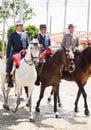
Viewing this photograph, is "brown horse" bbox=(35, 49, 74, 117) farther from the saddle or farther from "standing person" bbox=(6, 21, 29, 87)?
the saddle

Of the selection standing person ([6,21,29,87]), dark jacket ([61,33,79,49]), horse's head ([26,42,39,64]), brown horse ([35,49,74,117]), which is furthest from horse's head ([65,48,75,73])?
dark jacket ([61,33,79,49])

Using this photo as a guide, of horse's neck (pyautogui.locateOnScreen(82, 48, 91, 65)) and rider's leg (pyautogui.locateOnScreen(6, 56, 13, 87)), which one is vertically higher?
horse's neck (pyautogui.locateOnScreen(82, 48, 91, 65))

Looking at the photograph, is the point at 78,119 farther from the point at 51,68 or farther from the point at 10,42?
the point at 10,42

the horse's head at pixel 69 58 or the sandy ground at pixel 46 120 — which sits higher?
the horse's head at pixel 69 58

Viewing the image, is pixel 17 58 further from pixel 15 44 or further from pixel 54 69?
pixel 54 69

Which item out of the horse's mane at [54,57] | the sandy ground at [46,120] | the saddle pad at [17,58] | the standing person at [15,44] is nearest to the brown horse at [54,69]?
the horse's mane at [54,57]

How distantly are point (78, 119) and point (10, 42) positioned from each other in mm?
2549

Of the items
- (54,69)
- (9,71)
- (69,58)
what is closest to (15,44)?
(9,71)

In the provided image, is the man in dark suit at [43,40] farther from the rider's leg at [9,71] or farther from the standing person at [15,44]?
the rider's leg at [9,71]

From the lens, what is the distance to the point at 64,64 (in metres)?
8.04

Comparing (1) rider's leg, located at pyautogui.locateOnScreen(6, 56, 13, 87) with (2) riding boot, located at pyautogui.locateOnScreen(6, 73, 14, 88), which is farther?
(2) riding boot, located at pyautogui.locateOnScreen(6, 73, 14, 88)

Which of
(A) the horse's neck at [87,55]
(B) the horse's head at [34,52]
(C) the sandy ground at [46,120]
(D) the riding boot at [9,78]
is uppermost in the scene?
(B) the horse's head at [34,52]

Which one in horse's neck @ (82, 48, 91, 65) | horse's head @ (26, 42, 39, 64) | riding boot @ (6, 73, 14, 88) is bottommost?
riding boot @ (6, 73, 14, 88)

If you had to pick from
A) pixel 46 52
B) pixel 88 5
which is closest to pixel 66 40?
pixel 46 52
